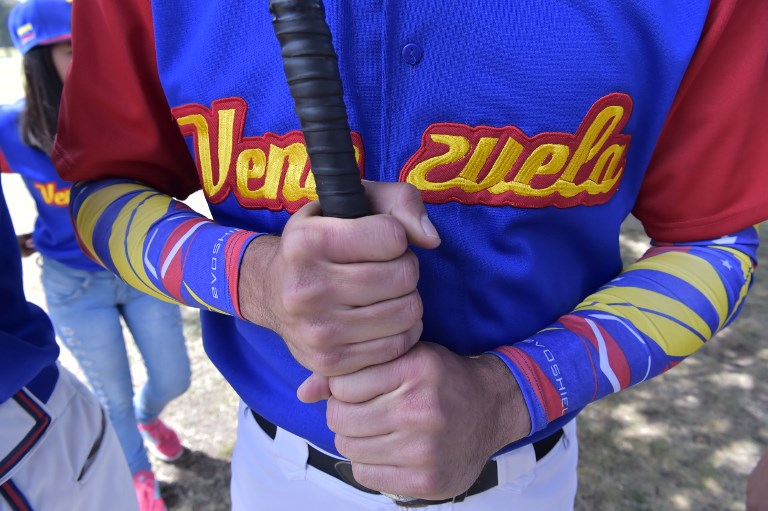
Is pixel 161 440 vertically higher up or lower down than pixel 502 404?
lower down

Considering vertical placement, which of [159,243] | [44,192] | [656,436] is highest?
[159,243]

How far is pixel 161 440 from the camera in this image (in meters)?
2.75

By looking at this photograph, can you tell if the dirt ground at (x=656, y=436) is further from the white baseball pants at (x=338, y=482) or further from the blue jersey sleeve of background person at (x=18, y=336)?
the blue jersey sleeve of background person at (x=18, y=336)

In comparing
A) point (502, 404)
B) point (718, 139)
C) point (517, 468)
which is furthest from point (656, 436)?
point (502, 404)

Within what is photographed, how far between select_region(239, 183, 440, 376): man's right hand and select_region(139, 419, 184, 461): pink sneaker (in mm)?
2322

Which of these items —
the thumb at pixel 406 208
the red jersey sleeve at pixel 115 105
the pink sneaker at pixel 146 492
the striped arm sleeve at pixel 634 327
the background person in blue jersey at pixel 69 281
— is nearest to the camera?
the thumb at pixel 406 208

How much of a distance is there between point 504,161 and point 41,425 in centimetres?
105

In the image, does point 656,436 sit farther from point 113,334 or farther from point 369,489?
point 113,334

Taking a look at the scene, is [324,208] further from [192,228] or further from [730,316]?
[730,316]

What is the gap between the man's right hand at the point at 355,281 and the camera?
69cm

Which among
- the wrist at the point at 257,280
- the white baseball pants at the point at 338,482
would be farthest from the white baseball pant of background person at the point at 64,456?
the wrist at the point at 257,280

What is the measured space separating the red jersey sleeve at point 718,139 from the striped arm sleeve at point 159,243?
2.54 feet

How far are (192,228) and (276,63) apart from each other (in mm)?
321

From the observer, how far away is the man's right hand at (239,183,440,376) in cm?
69
